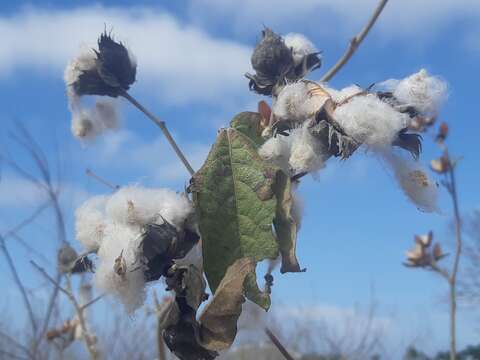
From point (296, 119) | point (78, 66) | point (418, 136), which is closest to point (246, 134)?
point (296, 119)

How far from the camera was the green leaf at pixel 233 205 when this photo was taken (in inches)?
22.2

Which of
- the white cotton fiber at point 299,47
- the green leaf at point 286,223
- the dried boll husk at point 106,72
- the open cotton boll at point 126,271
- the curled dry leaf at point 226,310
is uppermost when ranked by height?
the dried boll husk at point 106,72

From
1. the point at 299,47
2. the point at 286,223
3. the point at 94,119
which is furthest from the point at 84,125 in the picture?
the point at 286,223

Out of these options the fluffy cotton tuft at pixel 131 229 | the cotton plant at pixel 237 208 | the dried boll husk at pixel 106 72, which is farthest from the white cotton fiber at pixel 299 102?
the dried boll husk at pixel 106 72

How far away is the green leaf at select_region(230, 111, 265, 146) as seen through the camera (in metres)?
0.64

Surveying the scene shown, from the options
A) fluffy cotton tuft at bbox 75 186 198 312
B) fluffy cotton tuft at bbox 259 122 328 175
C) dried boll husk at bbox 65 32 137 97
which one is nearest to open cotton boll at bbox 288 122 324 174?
fluffy cotton tuft at bbox 259 122 328 175

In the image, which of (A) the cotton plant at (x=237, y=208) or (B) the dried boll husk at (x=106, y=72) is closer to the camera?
(A) the cotton plant at (x=237, y=208)

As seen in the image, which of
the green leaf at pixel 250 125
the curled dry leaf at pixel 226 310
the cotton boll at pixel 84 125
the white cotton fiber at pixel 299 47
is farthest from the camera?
the cotton boll at pixel 84 125

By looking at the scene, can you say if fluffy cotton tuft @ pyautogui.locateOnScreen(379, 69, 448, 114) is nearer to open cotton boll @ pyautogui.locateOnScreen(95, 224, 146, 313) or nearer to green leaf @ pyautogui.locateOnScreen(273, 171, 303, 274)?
green leaf @ pyautogui.locateOnScreen(273, 171, 303, 274)

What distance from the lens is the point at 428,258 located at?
2398mm

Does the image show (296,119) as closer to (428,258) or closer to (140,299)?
(140,299)

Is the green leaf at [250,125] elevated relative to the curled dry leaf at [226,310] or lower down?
elevated

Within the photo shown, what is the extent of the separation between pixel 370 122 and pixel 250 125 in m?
0.14

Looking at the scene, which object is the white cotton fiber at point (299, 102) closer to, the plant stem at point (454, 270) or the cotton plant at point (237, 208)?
the cotton plant at point (237, 208)
